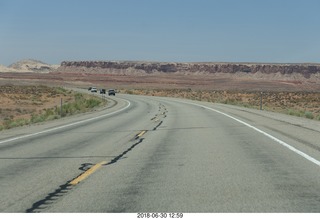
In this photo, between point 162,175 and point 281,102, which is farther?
point 281,102

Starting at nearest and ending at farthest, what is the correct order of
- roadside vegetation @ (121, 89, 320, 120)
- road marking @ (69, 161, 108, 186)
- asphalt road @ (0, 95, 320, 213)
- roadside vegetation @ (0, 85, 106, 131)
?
asphalt road @ (0, 95, 320, 213) → road marking @ (69, 161, 108, 186) → roadside vegetation @ (0, 85, 106, 131) → roadside vegetation @ (121, 89, 320, 120)

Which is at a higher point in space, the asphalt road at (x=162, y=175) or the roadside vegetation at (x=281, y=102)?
the asphalt road at (x=162, y=175)

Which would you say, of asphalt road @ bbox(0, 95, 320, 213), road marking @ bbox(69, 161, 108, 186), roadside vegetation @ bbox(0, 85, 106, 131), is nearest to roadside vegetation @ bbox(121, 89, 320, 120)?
roadside vegetation @ bbox(0, 85, 106, 131)

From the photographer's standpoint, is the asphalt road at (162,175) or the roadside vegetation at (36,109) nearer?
the asphalt road at (162,175)

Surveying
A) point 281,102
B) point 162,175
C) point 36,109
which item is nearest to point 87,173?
point 162,175

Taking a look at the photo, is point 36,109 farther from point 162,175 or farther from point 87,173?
point 162,175

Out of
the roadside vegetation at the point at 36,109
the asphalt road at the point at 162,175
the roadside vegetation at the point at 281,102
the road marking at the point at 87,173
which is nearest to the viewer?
the asphalt road at the point at 162,175

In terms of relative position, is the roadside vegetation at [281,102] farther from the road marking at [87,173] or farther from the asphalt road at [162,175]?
the road marking at [87,173]

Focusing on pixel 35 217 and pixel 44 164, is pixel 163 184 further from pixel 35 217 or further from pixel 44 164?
pixel 44 164

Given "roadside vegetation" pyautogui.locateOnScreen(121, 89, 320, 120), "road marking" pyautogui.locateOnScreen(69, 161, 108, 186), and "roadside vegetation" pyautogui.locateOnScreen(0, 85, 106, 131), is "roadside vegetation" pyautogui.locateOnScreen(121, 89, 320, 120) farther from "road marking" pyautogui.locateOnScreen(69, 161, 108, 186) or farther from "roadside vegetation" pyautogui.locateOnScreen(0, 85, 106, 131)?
"road marking" pyautogui.locateOnScreen(69, 161, 108, 186)

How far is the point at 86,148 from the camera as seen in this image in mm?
14258

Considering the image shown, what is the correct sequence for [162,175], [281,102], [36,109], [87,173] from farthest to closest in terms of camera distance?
[281,102]
[36,109]
[87,173]
[162,175]

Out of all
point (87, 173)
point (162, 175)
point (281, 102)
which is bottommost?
point (281, 102)

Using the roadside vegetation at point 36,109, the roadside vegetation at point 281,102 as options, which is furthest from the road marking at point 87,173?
the roadside vegetation at point 281,102
